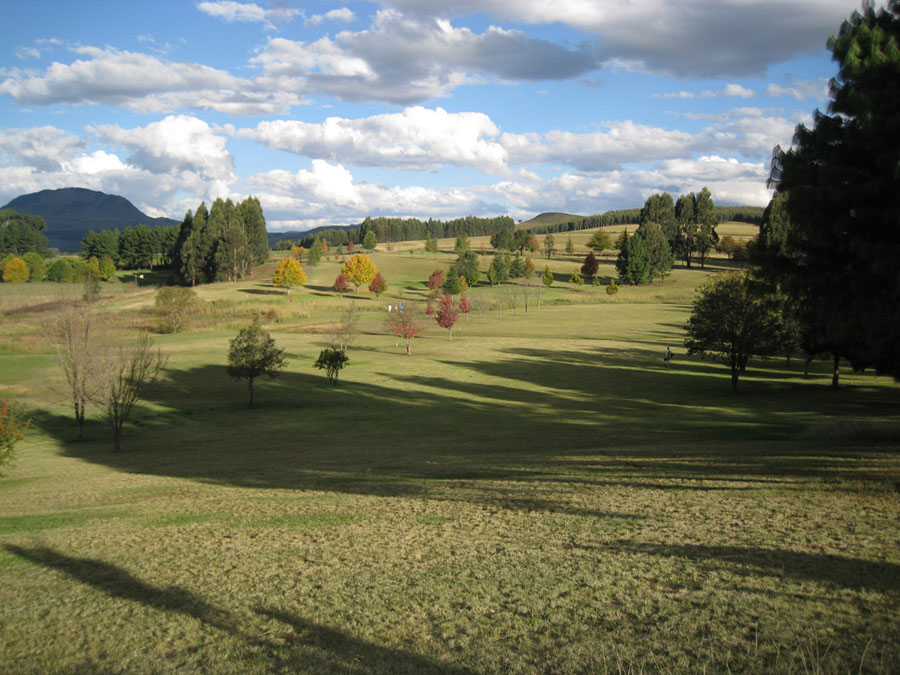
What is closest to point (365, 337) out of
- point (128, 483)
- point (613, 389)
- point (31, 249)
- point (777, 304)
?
point (613, 389)

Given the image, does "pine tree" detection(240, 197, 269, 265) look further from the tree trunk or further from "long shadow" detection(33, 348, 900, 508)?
the tree trunk

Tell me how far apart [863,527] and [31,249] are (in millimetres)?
196215

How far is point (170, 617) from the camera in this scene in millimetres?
7445

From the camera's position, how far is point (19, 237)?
162 m

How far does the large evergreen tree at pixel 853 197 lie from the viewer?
1247cm

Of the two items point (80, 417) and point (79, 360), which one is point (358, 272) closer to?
point (80, 417)

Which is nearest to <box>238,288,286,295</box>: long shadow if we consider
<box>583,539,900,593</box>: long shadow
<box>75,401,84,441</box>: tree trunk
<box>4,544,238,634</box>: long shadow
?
<box>75,401,84,441</box>: tree trunk

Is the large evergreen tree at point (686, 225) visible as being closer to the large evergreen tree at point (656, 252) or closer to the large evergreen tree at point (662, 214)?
the large evergreen tree at point (662, 214)

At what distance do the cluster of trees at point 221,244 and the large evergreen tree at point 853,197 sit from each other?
113561mm

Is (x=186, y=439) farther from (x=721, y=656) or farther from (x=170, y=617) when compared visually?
(x=721, y=656)

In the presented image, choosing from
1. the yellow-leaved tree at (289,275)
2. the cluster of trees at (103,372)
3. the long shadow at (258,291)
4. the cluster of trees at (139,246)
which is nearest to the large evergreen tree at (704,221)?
the yellow-leaved tree at (289,275)

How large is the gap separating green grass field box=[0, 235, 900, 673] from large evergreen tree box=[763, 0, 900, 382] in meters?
3.25

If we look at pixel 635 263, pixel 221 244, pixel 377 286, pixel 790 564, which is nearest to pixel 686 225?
pixel 635 263

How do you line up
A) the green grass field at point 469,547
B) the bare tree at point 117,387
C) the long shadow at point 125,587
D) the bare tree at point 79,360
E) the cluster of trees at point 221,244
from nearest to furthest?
1. the green grass field at point 469,547
2. the long shadow at point 125,587
3. the bare tree at point 117,387
4. the bare tree at point 79,360
5. the cluster of trees at point 221,244
